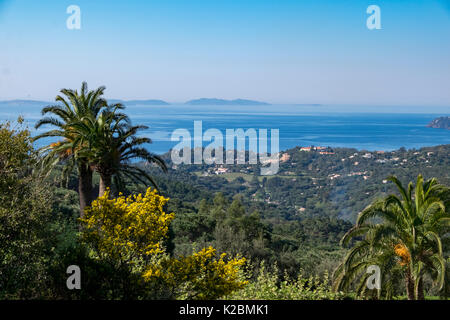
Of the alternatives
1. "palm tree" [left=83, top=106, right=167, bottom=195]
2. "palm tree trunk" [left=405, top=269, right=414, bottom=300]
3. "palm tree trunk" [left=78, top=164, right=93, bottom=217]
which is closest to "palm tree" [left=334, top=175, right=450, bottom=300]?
"palm tree trunk" [left=405, top=269, right=414, bottom=300]

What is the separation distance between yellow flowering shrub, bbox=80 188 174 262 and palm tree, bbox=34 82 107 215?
3.55 meters

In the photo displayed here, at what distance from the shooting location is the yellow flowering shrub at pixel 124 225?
6.27 m

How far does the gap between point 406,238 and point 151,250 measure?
4.99 meters

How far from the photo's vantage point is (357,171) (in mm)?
96875

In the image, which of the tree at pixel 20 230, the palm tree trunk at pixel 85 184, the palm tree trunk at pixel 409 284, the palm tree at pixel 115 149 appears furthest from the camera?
the palm tree trunk at pixel 85 184

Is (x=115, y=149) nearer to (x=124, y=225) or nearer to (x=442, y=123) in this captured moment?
(x=124, y=225)

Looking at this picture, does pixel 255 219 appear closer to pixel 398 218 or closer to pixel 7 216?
pixel 398 218

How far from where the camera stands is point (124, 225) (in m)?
6.44

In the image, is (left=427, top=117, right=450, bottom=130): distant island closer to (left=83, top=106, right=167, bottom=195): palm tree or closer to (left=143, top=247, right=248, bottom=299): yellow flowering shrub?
(left=83, top=106, right=167, bottom=195): palm tree

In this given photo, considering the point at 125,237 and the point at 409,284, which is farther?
the point at 409,284

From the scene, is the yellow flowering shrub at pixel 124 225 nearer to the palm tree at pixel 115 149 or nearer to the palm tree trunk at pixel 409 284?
the palm tree at pixel 115 149

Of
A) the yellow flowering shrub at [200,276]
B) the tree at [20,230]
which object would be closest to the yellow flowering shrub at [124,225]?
the yellow flowering shrub at [200,276]

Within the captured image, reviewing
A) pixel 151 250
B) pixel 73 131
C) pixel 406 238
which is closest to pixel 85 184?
pixel 73 131
